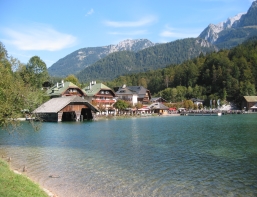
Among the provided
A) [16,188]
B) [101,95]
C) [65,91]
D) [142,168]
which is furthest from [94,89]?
[16,188]

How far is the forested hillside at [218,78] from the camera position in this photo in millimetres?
116438

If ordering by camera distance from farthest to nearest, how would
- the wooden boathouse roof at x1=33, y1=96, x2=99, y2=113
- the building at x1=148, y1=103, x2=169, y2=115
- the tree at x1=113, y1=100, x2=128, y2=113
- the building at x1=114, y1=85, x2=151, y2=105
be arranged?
1. the building at x1=114, y1=85, x2=151, y2=105
2. the building at x1=148, y1=103, x2=169, y2=115
3. the tree at x1=113, y1=100, x2=128, y2=113
4. the wooden boathouse roof at x1=33, y1=96, x2=99, y2=113

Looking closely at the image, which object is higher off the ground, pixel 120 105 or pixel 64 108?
pixel 120 105

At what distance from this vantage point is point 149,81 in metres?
159

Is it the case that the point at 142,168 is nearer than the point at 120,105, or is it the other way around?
the point at 142,168

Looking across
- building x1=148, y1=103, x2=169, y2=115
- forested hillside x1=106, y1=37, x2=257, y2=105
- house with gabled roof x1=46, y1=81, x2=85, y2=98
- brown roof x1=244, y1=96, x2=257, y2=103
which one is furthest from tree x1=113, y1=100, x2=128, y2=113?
brown roof x1=244, y1=96, x2=257, y2=103

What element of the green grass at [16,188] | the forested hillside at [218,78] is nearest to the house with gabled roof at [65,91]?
the forested hillside at [218,78]

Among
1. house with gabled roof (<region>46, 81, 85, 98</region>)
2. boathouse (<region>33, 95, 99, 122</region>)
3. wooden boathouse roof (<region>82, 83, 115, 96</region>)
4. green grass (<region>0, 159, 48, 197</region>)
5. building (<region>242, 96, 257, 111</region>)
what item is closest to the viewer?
green grass (<region>0, 159, 48, 197</region>)

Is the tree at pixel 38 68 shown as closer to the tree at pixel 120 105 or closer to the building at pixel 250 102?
the tree at pixel 120 105

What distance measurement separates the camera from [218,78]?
406 feet

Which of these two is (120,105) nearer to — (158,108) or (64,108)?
(158,108)

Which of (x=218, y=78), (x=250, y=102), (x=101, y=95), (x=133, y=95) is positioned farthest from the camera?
(x=218, y=78)

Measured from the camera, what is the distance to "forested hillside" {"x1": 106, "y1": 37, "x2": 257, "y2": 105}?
116438 mm

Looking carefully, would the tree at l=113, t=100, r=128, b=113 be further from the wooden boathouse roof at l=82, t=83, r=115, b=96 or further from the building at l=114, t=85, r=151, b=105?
the building at l=114, t=85, r=151, b=105
